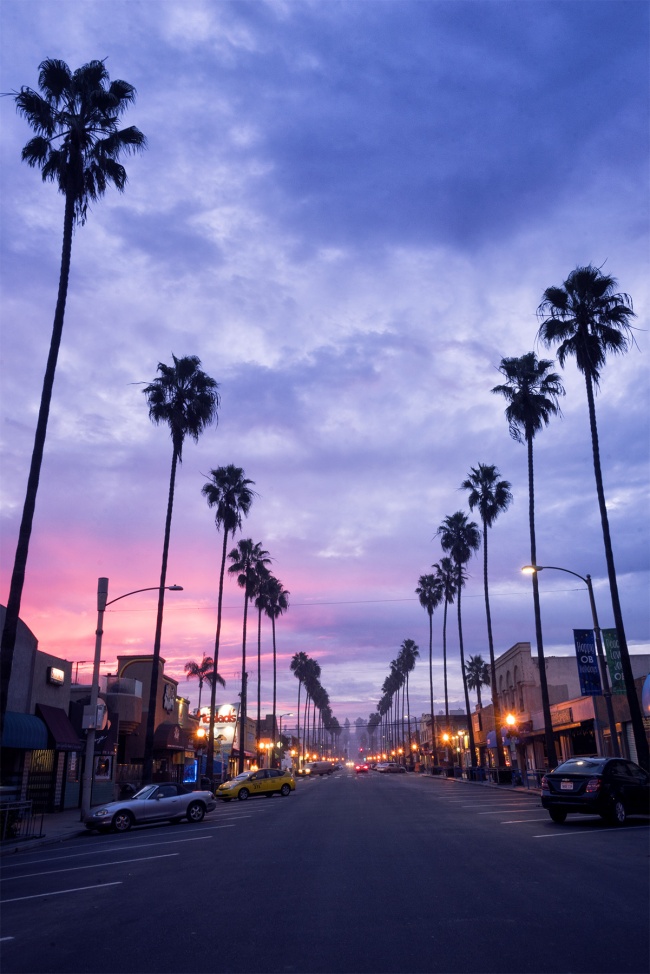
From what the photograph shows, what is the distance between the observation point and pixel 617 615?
2700cm

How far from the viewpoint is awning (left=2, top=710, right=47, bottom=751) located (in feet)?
85.7

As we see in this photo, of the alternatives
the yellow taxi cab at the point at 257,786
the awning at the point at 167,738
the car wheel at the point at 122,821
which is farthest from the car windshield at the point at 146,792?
the awning at the point at 167,738

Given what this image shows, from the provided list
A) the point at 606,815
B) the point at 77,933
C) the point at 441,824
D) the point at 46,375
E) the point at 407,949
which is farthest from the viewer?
the point at 46,375

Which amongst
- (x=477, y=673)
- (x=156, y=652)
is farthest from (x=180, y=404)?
(x=477, y=673)

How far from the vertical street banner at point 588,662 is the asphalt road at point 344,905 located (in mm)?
11585

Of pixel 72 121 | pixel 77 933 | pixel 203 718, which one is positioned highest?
pixel 72 121

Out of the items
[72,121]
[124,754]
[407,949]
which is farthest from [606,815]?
[124,754]

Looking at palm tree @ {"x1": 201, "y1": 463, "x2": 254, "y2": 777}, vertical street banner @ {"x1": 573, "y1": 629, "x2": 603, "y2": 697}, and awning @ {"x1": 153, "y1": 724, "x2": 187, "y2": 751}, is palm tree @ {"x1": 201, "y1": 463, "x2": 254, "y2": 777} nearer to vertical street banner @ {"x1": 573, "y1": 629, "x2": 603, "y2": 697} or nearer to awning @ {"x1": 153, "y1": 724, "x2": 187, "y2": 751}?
awning @ {"x1": 153, "y1": 724, "x2": 187, "y2": 751}

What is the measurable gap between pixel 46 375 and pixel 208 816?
53.3 feet

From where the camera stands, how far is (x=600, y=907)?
8531mm

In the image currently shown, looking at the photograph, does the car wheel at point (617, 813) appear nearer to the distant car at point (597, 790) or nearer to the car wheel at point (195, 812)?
the distant car at point (597, 790)

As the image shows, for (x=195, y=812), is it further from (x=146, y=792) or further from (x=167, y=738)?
(x=167, y=738)

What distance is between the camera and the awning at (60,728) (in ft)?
101

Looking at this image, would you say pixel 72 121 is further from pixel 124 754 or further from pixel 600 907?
pixel 124 754
